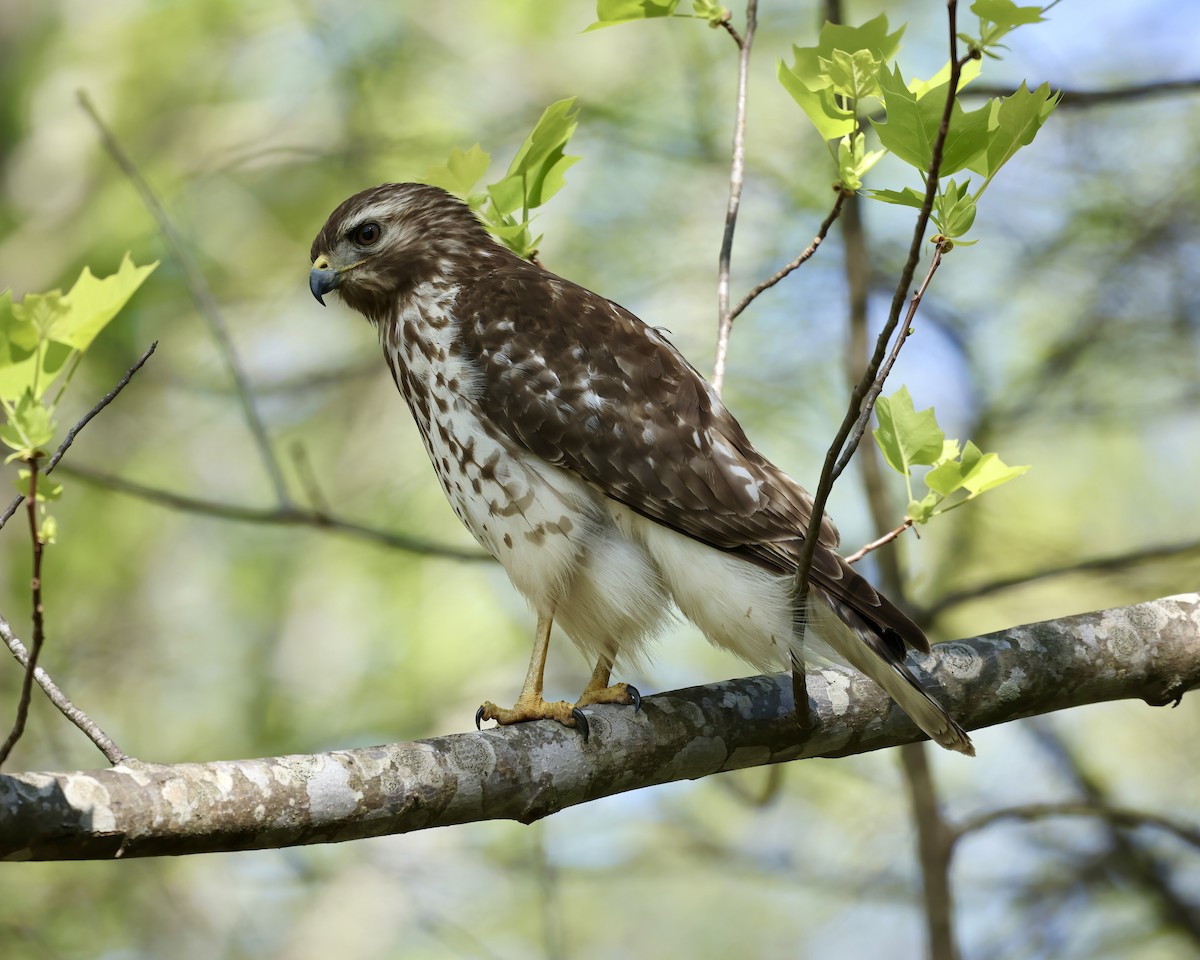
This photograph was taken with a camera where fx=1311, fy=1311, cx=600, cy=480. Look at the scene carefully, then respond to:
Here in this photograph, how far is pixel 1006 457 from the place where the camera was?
6.29 metres

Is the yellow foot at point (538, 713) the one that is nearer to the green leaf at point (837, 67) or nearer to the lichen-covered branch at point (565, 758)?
the lichen-covered branch at point (565, 758)

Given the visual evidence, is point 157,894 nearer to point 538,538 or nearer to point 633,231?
point 633,231

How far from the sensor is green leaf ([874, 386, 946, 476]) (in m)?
2.64

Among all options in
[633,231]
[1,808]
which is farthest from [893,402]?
[633,231]

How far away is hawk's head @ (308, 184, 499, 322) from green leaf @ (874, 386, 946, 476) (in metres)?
1.49

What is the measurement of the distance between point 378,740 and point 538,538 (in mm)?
4151

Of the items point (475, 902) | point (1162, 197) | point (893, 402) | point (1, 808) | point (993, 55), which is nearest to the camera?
point (1, 808)

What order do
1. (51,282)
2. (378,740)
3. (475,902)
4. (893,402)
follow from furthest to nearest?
(51,282) → (475,902) → (378,740) → (893,402)

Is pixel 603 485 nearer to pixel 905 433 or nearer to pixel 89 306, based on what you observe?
pixel 905 433

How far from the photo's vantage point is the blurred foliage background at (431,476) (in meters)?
5.84

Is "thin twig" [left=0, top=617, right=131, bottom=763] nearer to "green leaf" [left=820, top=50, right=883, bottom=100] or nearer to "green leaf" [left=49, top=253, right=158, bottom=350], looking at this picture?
"green leaf" [left=49, top=253, right=158, bottom=350]

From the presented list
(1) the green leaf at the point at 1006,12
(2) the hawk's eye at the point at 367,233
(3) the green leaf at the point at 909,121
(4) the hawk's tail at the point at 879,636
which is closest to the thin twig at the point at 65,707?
(4) the hawk's tail at the point at 879,636

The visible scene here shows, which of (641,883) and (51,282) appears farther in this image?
(51,282)

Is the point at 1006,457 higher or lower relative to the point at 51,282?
lower
